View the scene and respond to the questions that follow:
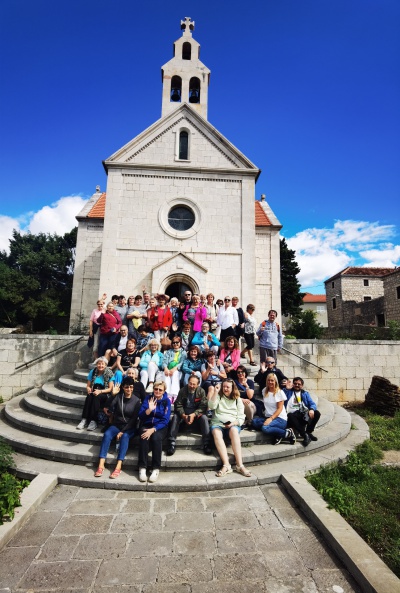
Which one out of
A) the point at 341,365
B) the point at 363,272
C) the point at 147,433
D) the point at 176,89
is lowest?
the point at 147,433

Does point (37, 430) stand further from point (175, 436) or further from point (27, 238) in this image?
point (27, 238)

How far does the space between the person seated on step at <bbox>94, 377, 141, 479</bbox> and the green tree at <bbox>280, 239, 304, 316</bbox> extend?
26.6 m

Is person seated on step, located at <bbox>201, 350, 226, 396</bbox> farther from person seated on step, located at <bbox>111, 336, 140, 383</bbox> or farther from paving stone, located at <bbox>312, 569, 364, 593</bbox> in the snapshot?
paving stone, located at <bbox>312, 569, 364, 593</bbox>

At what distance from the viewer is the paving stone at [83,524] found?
369 centimetres

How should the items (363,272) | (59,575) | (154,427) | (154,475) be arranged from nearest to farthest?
1. (59,575)
2. (154,475)
3. (154,427)
4. (363,272)

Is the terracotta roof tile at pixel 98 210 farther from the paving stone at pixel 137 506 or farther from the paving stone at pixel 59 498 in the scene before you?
the paving stone at pixel 137 506

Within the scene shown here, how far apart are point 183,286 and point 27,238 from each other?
40864 millimetres

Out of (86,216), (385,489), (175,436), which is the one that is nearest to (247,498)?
(175,436)

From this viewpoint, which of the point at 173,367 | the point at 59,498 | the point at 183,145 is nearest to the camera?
the point at 59,498

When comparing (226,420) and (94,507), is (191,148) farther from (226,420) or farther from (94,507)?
(94,507)

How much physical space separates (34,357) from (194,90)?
1556 cm

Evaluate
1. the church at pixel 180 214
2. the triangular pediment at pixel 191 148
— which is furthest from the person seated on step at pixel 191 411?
the triangular pediment at pixel 191 148

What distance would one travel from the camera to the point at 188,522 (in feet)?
12.8

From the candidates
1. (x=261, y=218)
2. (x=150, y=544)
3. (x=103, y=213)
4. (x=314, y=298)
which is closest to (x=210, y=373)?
Answer: (x=150, y=544)
